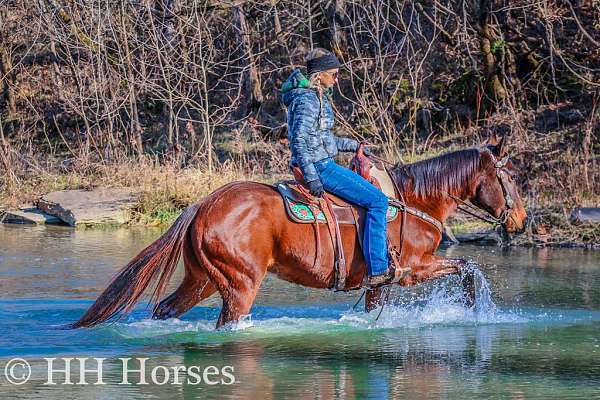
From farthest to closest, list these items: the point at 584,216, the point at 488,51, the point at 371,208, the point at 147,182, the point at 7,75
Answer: the point at 7,75 → the point at 488,51 → the point at 147,182 → the point at 584,216 → the point at 371,208

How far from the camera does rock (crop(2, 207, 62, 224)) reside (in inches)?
696

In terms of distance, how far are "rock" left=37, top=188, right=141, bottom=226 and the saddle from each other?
8.79 metres

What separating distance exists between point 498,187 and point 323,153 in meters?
1.73

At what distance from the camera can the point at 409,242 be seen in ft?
30.0

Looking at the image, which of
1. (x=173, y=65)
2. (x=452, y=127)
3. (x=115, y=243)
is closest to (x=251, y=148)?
(x=173, y=65)

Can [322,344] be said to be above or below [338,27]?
below

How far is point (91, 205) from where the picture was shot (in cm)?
1756

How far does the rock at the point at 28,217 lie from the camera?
17672 millimetres

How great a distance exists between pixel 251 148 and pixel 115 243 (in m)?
6.94

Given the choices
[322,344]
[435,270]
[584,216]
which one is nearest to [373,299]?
[435,270]

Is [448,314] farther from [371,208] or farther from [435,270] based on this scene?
[371,208]

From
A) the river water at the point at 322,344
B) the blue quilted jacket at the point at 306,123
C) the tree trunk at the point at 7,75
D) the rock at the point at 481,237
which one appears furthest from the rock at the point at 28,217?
the blue quilted jacket at the point at 306,123

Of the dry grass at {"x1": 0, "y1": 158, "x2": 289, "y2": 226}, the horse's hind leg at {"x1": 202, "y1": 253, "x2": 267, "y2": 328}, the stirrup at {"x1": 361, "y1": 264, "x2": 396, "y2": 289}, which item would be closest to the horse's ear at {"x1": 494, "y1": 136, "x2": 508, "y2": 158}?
the stirrup at {"x1": 361, "y1": 264, "x2": 396, "y2": 289}

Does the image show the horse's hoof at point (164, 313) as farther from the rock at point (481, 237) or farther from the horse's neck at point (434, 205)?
the rock at point (481, 237)
